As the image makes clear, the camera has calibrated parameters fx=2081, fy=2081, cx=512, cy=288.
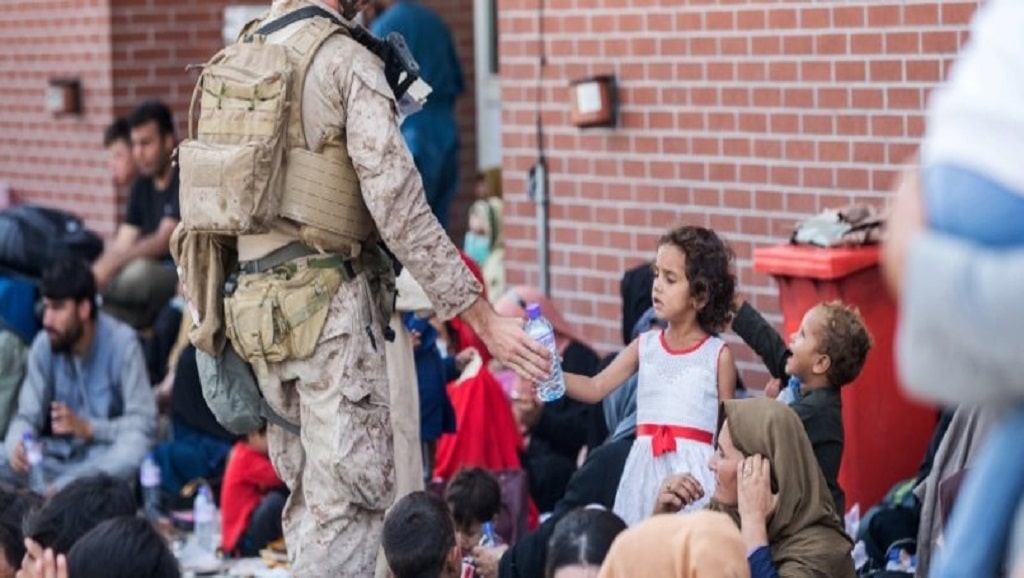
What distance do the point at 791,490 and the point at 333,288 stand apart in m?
1.37

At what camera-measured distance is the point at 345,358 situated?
18.6 feet

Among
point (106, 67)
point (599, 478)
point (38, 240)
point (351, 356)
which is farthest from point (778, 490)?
point (106, 67)

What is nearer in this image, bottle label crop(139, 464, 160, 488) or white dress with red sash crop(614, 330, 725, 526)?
white dress with red sash crop(614, 330, 725, 526)

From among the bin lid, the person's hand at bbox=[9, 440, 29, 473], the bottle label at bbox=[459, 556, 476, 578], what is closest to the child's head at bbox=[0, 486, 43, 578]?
the bottle label at bbox=[459, 556, 476, 578]

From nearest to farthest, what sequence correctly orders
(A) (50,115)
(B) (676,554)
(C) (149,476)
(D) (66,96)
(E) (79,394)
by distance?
(B) (676,554)
(C) (149,476)
(E) (79,394)
(D) (66,96)
(A) (50,115)

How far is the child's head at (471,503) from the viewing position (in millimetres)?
6785

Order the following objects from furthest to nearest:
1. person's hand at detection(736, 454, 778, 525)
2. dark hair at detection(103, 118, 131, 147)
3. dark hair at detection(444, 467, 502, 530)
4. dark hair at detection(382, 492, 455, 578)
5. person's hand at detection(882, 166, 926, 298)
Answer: dark hair at detection(103, 118, 131, 147) → dark hair at detection(444, 467, 502, 530) → dark hair at detection(382, 492, 455, 578) → person's hand at detection(736, 454, 778, 525) → person's hand at detection(882, 166, 926, 298)

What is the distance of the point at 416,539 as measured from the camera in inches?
213

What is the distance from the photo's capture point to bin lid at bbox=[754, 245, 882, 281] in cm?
668

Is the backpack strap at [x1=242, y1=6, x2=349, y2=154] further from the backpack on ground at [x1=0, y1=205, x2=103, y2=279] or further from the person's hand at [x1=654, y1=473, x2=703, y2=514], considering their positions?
the backpack on ground at [x1=0, y1=205, x2=103, y2=279]

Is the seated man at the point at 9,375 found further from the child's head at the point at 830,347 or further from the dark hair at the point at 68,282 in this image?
the child's head at the point at 830,347

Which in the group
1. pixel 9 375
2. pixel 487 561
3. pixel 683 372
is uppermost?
pixel 683 372

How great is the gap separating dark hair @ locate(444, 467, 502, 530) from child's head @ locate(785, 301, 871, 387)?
1.25m

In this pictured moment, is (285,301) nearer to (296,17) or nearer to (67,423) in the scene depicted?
(296,17)
